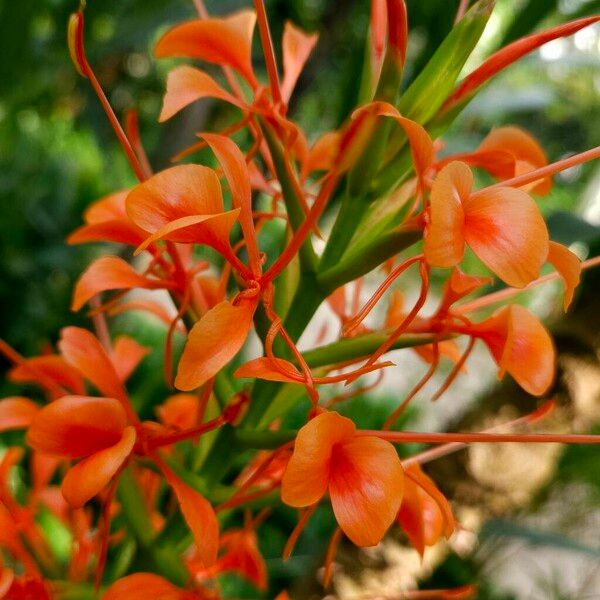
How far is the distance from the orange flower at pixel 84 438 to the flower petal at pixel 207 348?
45mm

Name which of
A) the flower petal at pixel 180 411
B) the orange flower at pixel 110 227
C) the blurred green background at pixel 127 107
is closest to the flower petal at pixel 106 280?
the orange flower at pixel 110 227

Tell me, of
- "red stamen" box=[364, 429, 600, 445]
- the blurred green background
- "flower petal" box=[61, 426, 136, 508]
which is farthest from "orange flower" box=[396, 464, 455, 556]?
the blurred green background

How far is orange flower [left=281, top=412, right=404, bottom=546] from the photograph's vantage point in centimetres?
25

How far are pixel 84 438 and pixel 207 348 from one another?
0.25 ft

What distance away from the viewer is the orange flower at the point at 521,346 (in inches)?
12.1

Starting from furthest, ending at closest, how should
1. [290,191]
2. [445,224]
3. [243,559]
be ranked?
1. [243,559]
2. [290,191]
3. [445,224]

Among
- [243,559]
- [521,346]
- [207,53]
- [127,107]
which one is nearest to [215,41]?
[207,53]

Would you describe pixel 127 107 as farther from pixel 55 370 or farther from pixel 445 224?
pixel 445 224

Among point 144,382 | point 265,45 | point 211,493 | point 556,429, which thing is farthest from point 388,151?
point 144,382

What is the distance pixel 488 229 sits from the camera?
0.25 metres

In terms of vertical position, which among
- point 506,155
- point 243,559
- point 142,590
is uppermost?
point 506,155

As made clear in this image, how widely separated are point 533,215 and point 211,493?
23 centimetres

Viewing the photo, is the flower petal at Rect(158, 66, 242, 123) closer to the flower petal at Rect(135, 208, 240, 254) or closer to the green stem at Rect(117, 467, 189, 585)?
the flower petal at Rect(135, 208, 240, 254)

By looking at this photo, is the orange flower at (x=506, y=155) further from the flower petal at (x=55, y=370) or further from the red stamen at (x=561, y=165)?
the flower petal at (x=55, y=370)
